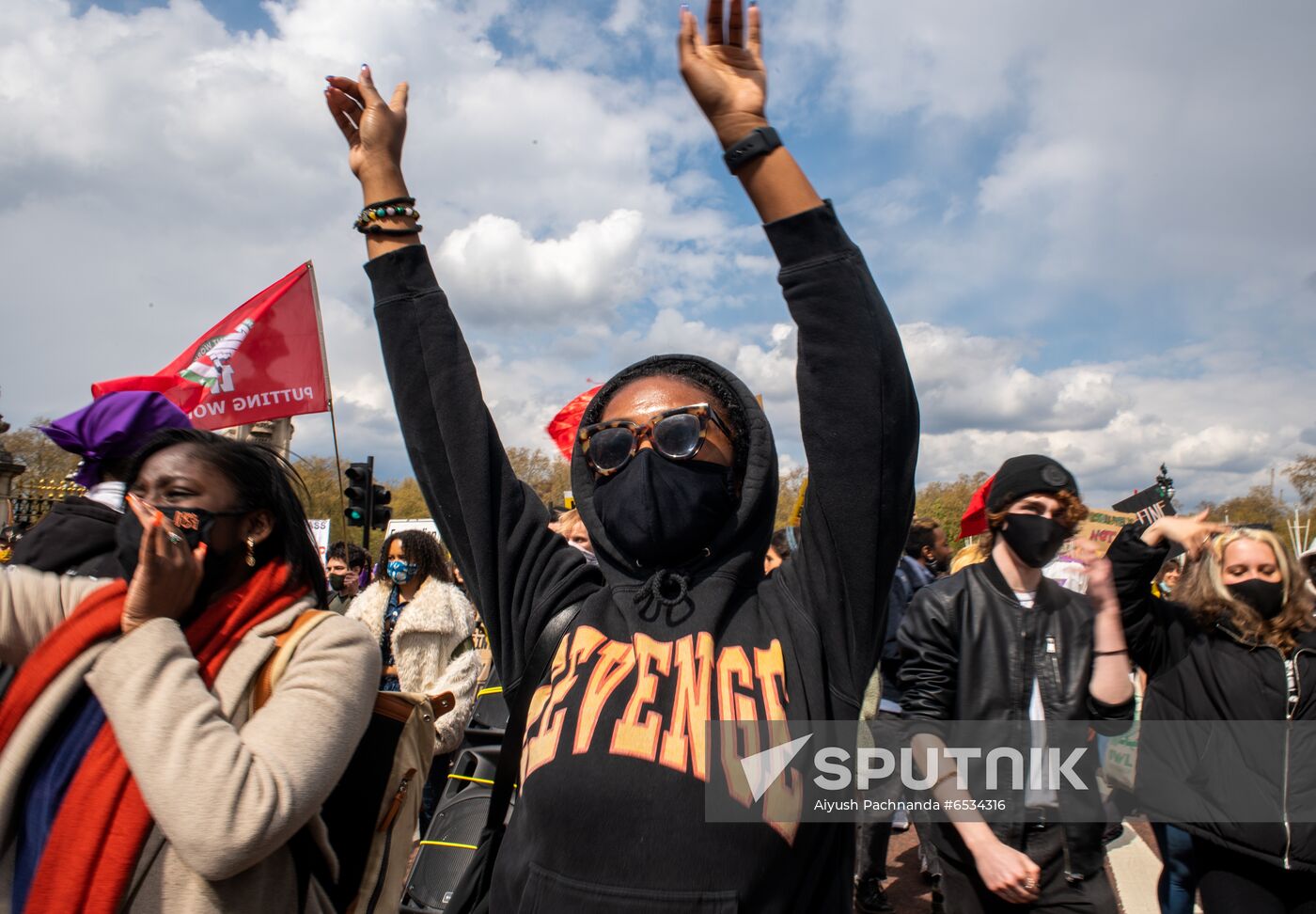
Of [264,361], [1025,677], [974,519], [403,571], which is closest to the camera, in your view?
[1025,677]

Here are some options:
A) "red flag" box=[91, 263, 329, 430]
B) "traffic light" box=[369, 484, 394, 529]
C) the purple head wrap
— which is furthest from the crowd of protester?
"traffic light" box=[369, 484, 394, 529]

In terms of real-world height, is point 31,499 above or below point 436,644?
above

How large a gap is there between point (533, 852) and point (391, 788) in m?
0.75

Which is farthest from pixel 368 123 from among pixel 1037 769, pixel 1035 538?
pixel 1037 769

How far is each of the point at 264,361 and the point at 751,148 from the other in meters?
8.04

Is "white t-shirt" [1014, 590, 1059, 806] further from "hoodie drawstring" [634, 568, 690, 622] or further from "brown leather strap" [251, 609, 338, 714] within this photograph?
"brown leather strap" [251, 609, 338, 714]

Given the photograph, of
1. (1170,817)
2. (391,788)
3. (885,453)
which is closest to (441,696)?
(391,788)

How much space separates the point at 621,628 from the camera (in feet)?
5.07

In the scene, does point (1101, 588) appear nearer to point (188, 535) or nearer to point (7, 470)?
point (188, 535)

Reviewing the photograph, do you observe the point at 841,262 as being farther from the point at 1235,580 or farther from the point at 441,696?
the point at 1235,580

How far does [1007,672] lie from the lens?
9.50ft

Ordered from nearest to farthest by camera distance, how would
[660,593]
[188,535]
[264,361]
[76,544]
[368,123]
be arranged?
[660,593], [368,123], [188,535], [76,544], [264,361]

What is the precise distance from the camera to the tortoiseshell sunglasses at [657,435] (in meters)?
1.58

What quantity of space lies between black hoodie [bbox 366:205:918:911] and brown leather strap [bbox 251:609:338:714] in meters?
0.53
